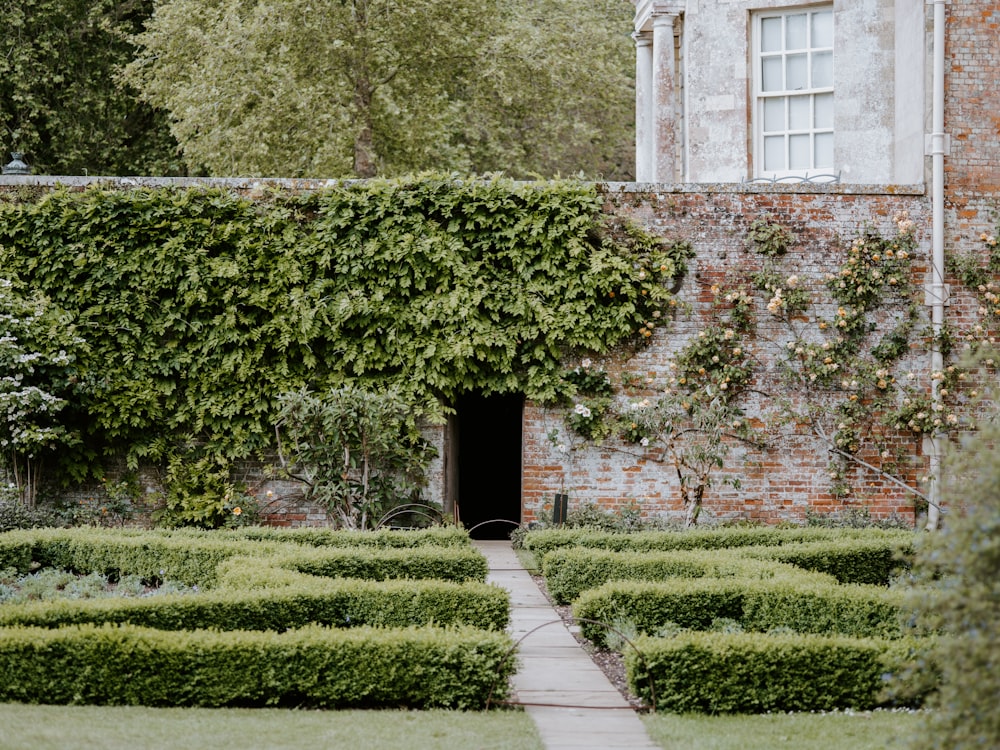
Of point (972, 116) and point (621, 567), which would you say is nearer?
point (621, 567)

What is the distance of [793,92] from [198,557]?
10.1m

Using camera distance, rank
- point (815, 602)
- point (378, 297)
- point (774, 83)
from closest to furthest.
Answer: point (815, 602) < point (378, 297) < point (774, 83)

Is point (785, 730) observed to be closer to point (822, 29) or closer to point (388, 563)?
point (388, 563)

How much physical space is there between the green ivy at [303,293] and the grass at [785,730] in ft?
22.7

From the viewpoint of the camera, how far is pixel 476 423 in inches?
685

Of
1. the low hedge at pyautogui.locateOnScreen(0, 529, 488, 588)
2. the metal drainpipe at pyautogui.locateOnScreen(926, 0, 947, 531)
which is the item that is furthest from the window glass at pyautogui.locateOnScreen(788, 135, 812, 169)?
the low hedge at pyautogui.locateOnScreen(0, 529, 488, 588)

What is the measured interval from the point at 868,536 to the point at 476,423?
8049 mm

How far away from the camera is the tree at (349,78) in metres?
18.6

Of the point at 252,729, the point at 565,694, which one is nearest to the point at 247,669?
the point at 252,729

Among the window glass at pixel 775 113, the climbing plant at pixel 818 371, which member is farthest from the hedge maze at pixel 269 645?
the window glass at pixel 775 113

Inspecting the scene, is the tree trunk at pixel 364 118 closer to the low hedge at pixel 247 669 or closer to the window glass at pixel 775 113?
the window glass at pixel 775 113

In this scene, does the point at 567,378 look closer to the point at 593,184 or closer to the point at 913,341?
the point at 593,184

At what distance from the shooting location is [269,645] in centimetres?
622

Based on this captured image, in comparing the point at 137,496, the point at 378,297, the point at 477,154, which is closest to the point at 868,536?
the point at 378,297
